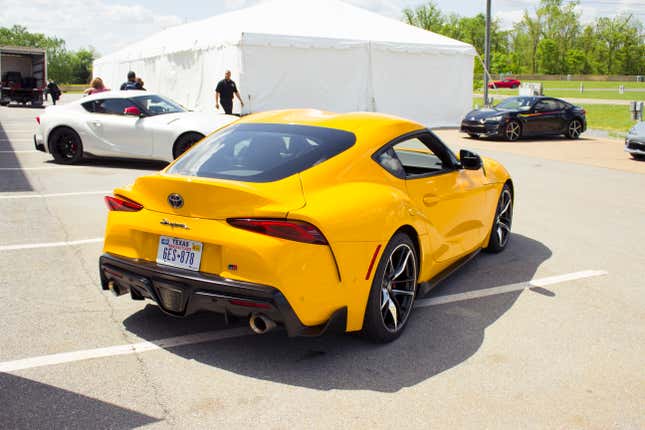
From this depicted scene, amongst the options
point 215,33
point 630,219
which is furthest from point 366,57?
point 630,219

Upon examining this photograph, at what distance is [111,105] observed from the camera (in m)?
12.4

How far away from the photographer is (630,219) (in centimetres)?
855

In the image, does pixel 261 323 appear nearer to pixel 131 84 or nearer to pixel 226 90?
pixel 131 84

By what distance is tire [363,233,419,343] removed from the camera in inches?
158

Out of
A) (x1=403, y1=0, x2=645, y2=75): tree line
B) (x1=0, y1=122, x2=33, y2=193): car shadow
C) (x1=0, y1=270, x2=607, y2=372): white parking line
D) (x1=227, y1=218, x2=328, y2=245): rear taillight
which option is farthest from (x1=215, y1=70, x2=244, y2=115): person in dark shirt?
(x1=403, y1=0, x2=645, y2=75): tree line

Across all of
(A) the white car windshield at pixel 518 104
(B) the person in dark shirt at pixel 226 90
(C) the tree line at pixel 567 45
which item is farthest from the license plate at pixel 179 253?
(C) the tree line at pixel 567 45

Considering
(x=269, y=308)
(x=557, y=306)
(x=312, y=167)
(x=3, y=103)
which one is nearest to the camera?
(x=269, y=308)

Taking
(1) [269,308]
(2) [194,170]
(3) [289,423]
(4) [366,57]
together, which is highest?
(4) [366,57]

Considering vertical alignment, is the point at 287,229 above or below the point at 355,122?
below

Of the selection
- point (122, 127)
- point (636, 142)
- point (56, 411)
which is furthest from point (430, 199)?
point (636, 142)

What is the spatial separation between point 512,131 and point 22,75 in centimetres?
3123

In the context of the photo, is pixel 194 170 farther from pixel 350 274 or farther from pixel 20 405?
pixel 20 405

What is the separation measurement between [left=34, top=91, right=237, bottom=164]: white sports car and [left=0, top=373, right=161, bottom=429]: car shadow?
8.36m

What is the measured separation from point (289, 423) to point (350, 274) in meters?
0.95
